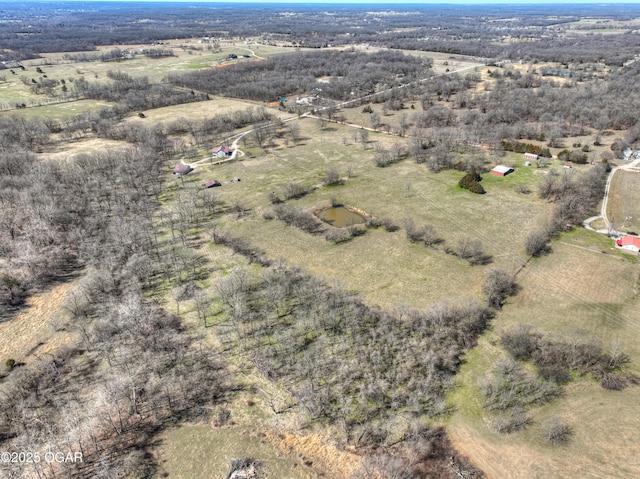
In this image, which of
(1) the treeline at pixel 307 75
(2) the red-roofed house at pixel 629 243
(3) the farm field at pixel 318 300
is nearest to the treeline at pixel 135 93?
(1) the treeline at pixel 307 75

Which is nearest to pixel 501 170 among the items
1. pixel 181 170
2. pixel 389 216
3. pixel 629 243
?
pixel 629 243

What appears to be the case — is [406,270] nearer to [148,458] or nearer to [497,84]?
[148,458]

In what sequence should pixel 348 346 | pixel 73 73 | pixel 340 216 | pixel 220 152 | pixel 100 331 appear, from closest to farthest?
pixel 348 346
pixel 100 331
pixel 340 216
pixel 220 152
pixel 73 73

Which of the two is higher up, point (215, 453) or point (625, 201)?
point (625, 201)

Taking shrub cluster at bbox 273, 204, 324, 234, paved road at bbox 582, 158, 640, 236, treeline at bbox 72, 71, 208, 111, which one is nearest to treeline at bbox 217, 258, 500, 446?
shrub cluster at bbox 273, 204, 324, 234

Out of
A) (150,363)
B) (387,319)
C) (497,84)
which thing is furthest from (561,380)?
(497,84)

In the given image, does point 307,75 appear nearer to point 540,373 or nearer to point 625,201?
point 625,201

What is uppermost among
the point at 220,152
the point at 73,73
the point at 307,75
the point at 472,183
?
the point at 73,73

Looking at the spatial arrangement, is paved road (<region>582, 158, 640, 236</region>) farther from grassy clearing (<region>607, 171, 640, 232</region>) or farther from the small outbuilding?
the small outbuilding

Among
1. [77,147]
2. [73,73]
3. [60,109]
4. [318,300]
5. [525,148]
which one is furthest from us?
[73,73]
